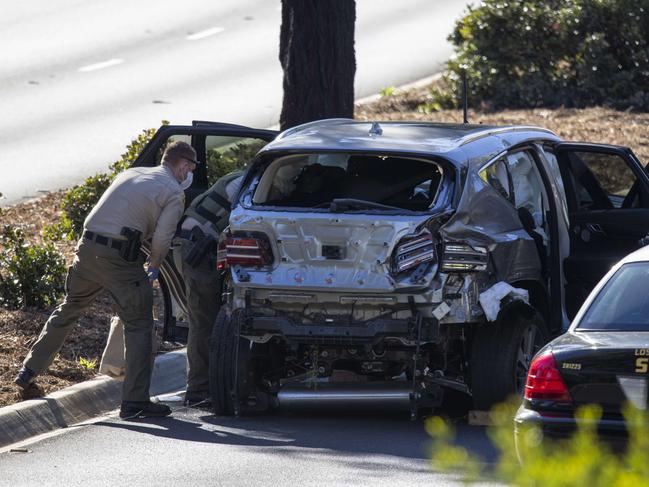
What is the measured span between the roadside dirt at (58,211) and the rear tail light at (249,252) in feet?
5.59

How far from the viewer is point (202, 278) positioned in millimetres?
9539

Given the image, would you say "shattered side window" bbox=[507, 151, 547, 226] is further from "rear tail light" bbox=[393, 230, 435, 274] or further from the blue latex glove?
the blue latex glove

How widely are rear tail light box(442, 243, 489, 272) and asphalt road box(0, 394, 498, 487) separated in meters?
0.98

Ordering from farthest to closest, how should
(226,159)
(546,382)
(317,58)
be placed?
(317,58) < (226,159) < (546,382)

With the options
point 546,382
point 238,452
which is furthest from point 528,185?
point 546,382

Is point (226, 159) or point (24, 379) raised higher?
point (226, 159)

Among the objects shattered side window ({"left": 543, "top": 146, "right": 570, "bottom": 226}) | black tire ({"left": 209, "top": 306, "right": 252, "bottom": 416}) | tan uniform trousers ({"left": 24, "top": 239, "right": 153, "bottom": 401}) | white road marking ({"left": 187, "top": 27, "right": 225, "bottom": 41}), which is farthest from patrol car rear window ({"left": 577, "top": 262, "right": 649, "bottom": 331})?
white road marking ({"left": 187, "top": 27, "right": 225, "bottom": 41})

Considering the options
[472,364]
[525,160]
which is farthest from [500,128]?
[472,364]

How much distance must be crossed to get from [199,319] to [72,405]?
1000 mm

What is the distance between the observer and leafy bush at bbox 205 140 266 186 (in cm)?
1238

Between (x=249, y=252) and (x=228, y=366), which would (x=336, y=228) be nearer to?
(x=249, y=252)

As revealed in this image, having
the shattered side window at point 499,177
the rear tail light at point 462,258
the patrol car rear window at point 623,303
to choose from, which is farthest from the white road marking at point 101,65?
the patrol car rear window at point 623,303

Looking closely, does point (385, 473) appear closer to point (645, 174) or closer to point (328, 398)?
point (328, 398)

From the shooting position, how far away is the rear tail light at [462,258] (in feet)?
27.7
